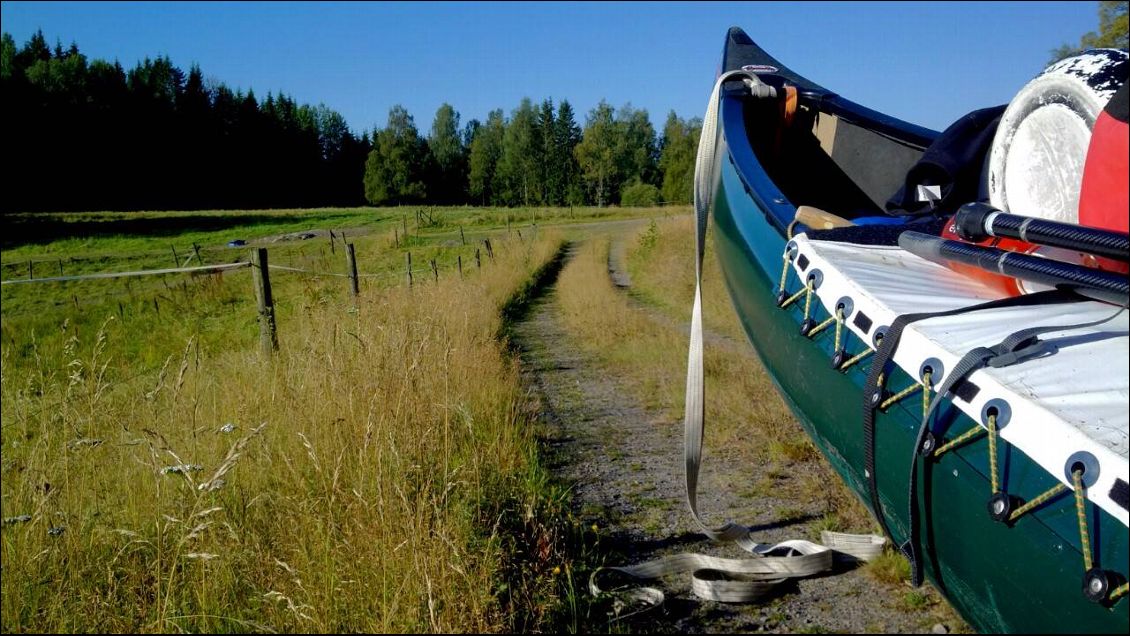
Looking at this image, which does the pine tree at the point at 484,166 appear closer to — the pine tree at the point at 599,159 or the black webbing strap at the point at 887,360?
the pine tree at the point at 599,159

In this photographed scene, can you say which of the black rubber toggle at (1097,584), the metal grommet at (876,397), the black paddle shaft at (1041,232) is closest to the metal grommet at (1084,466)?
the black rubber toggle at (1097,584)

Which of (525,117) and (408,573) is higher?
(525,117)

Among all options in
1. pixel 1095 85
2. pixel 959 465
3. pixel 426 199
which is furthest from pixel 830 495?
pixel 426 199

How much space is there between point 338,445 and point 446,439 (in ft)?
1.55

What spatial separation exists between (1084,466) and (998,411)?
258 mm

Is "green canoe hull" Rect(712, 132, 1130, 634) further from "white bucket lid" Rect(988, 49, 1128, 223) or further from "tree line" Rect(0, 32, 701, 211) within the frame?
"tree line" Rect(0, 32, 701, 211)

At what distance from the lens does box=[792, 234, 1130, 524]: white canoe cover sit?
1768 millimetres

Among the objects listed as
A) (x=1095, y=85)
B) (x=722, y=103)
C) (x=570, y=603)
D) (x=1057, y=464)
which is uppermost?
(x=722, y=103)

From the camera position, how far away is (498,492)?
12.1 ft

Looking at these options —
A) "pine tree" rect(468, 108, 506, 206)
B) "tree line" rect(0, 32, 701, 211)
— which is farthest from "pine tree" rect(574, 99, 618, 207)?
"pine tree" rect(468, 108, 506, 206)

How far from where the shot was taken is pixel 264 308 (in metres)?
7.03

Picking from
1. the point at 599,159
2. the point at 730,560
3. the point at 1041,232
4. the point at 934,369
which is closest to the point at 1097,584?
the point at 934,369

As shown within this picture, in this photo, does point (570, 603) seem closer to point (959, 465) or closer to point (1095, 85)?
point (959, 465)

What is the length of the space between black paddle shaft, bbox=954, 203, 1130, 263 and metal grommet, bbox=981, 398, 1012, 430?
0.40 metres
